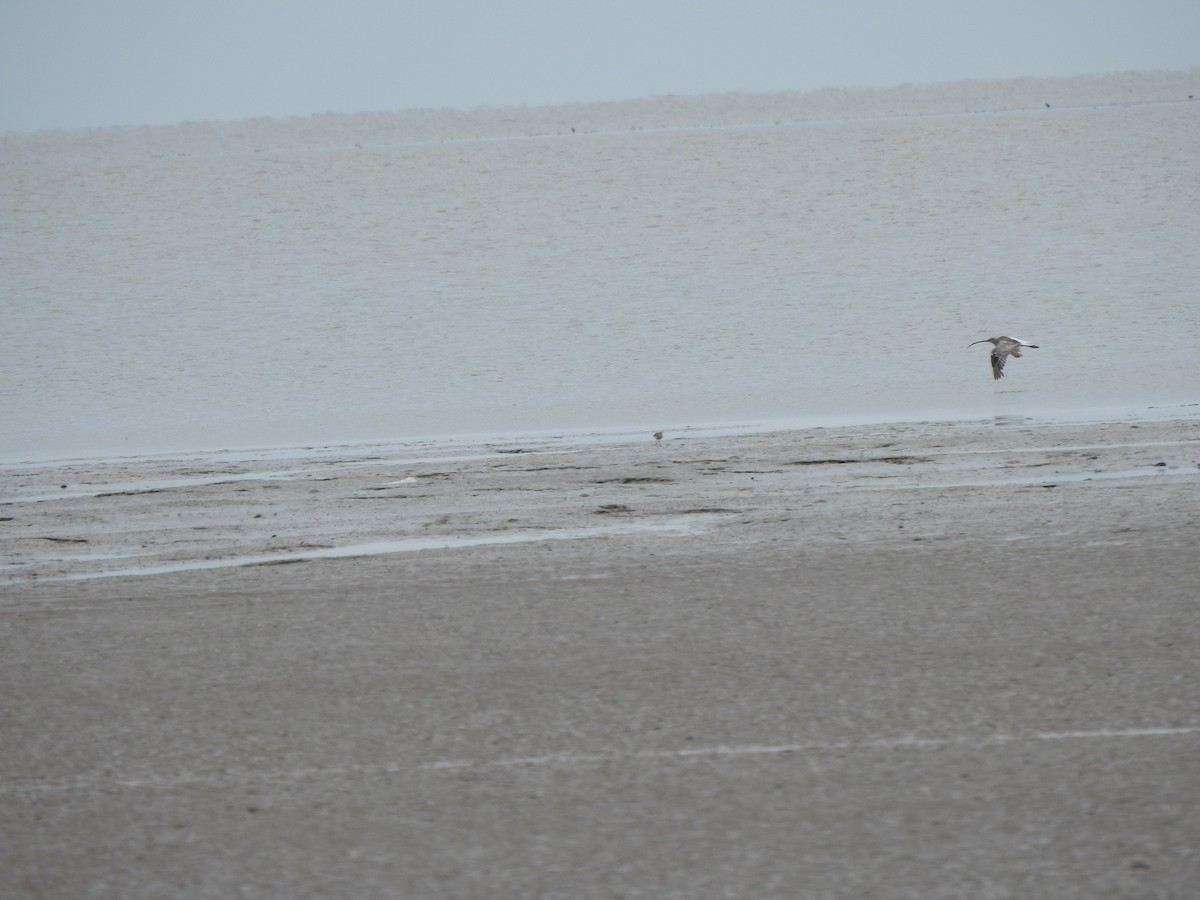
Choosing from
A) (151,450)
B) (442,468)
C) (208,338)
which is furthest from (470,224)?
(442,468)

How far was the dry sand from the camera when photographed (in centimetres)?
334

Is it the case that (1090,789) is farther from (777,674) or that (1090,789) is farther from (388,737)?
(388,737)

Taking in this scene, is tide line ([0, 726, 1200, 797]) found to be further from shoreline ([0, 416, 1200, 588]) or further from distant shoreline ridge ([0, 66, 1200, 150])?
distant shoreline ridge ([0, 66, 1200, 150])

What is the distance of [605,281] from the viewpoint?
2233cm

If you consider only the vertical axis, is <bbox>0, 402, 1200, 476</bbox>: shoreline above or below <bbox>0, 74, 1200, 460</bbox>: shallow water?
below

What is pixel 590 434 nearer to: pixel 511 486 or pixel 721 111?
pixel 511 486

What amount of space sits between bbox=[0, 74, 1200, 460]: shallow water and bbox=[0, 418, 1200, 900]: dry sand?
246 inches

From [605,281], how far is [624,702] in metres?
18.2

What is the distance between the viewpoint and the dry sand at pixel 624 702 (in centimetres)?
334

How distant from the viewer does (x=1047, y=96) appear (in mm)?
43094

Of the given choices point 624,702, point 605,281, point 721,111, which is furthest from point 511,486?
point 721,111

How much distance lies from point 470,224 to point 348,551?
20.7m

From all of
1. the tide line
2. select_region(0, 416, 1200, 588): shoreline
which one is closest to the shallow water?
select_region(0, 416, 1200, 588): shoreline

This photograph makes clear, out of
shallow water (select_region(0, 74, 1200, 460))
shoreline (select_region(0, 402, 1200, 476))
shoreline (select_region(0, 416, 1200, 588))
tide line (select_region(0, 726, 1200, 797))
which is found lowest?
tide line (select_region(0, 726, 1200, 797))
